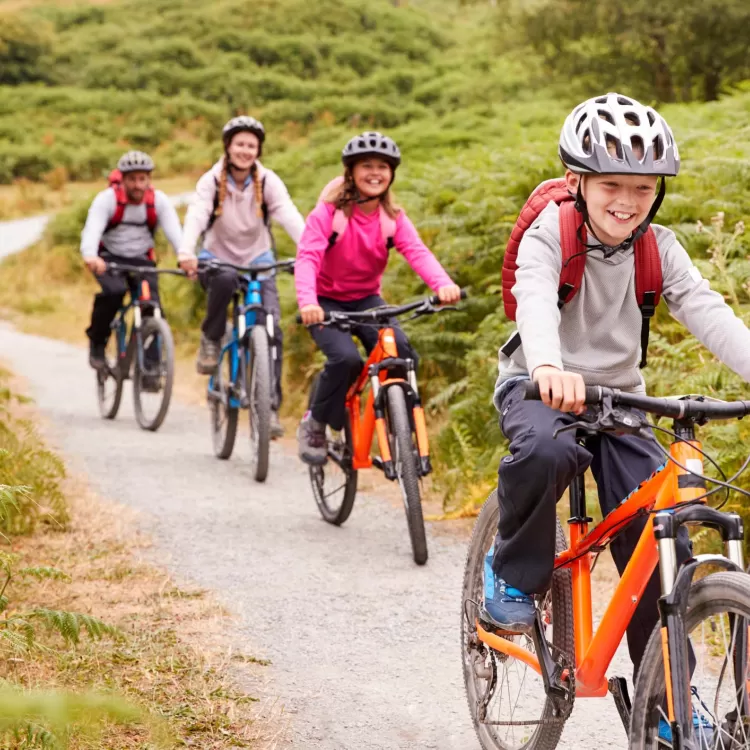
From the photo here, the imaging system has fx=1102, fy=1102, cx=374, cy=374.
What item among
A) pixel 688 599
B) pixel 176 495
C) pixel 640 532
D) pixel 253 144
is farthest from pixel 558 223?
pixel 253 144

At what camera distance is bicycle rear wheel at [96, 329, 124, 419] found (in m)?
10.6

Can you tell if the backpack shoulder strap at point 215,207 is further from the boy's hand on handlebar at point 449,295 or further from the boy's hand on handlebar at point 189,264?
the boy's hand on handlebar at point 449,295

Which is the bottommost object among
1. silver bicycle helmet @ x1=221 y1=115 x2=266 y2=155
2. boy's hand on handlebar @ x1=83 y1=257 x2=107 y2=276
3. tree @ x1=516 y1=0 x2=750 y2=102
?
boy's hand on handlebar @ x1=83 y1=257 x2=107 y2=276

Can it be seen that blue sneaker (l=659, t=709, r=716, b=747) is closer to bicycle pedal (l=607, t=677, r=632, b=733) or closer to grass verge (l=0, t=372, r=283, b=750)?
bicycle pedal (l=607, t=677, r=632, b=733)

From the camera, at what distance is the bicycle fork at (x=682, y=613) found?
257 cm

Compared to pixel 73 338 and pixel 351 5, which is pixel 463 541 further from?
pixel 351 5

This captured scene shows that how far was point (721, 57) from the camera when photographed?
1752 centimetres

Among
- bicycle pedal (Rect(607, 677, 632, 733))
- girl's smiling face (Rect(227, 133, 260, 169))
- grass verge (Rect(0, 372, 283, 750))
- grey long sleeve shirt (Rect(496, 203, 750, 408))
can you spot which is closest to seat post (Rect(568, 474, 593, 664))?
bicycle pedal (Rect(607, 677, 632, 733))

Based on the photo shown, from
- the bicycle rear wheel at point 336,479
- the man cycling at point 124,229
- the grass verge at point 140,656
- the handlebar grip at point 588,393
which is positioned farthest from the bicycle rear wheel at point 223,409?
the handlebar grip at point 588,393

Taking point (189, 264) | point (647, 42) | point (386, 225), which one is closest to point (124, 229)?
point (189, 264)

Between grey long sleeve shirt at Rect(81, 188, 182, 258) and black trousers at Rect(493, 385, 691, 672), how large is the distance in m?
7.02

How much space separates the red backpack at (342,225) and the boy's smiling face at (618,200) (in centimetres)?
346

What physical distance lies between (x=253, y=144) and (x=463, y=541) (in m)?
3.67

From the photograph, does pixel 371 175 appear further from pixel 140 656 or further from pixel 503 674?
pixel 503 674
